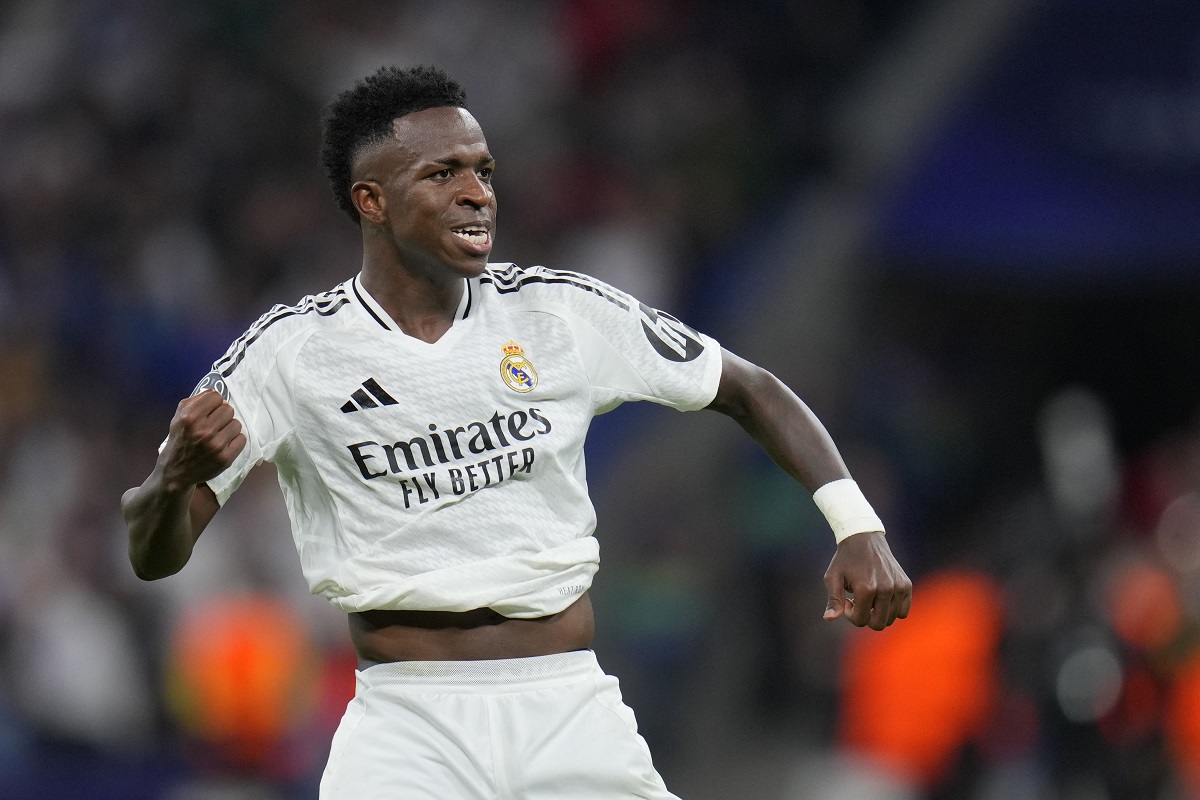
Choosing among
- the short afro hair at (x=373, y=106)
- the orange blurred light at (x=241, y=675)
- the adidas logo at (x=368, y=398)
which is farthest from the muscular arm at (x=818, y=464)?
the orange blurred light at (x=241, y=675)

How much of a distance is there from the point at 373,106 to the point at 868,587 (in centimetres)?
168

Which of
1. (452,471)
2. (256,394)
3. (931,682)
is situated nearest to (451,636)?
(452,471)

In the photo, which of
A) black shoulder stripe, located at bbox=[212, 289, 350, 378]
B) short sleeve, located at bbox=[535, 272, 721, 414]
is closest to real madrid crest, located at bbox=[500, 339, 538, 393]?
short sleeve, located at bbox=[535, 272, 721, 414]

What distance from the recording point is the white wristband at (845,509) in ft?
14.8

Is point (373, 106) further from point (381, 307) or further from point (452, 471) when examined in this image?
point (452, 471)

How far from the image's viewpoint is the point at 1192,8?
11.0 meters

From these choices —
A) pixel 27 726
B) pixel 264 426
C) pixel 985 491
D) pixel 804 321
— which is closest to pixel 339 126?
pixel 264 426

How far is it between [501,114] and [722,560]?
3454 mm

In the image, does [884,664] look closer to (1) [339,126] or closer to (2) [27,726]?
(2) [27,726]

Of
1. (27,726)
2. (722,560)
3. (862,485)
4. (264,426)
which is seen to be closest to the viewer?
(264,426)

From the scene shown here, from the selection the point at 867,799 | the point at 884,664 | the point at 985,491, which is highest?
the point at 985,491

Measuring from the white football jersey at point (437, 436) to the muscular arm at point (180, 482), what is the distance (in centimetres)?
20

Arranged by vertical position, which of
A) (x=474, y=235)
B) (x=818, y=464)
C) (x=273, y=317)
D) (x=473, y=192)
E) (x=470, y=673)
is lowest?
(x=470, y=673)

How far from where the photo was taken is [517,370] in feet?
15.0
